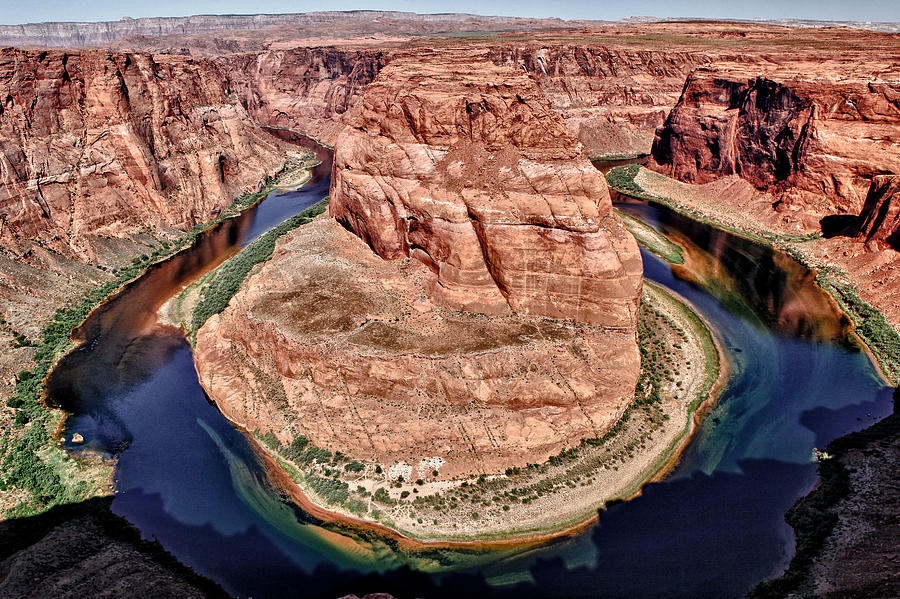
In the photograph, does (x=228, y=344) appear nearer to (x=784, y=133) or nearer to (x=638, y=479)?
(x=638, y=479)

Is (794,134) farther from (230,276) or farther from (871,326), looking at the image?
(230,276)

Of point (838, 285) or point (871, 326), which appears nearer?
point (871, 326)

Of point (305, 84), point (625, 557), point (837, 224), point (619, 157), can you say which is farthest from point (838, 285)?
point (305, 84)

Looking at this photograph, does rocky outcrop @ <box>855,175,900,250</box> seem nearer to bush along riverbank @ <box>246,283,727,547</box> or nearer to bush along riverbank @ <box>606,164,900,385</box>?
bush along riverbank @ <box>606,164,900,385</box>

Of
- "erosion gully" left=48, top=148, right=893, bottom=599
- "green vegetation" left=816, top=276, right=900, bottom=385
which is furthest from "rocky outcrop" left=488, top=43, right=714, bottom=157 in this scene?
"erosion gully" left=48, top=148, right=893, bottom=599

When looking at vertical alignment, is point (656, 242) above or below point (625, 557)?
above

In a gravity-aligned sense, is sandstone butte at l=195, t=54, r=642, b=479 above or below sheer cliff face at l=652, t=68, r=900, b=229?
below
